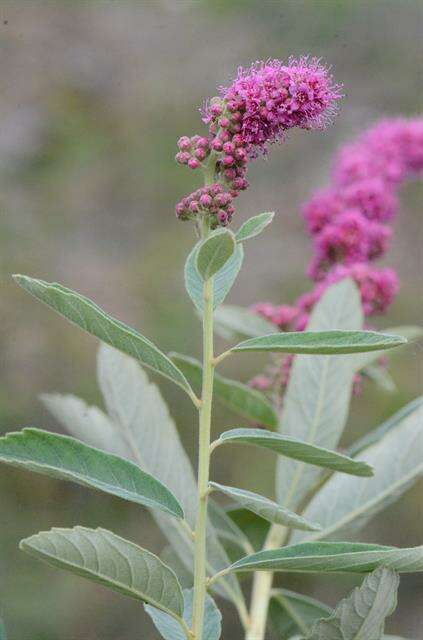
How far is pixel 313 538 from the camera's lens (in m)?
1.24

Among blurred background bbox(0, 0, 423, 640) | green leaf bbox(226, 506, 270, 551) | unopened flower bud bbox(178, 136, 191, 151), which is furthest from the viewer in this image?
blurred background bbox(0, 0, 423, 640)

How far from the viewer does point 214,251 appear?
2.71 feet

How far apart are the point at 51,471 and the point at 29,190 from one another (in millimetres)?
3931

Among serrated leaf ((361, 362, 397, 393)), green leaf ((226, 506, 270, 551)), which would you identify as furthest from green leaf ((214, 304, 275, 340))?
green leaf ((226, 506, 270, 551))

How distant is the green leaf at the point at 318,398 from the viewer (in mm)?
1299

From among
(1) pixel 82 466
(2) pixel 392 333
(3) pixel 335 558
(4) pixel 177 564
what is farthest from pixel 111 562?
(2) pixel 392 333

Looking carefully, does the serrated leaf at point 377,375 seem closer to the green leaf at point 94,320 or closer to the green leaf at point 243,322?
the green leaf at point 243,322

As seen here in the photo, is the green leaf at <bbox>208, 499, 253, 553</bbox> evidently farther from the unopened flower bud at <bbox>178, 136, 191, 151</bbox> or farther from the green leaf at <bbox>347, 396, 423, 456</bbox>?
the unopened flower bud at <bbox>178, 136, 191, 151</bbox>

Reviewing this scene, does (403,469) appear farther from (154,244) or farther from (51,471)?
(154,244)

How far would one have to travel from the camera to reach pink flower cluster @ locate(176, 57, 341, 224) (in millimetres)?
875

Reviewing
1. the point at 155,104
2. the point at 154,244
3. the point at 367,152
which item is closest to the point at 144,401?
the point at 367,152

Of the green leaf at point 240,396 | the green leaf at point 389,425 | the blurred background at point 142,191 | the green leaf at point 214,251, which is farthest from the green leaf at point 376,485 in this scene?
the blurred background at point 142,191

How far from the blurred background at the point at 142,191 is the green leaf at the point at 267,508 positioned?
9.45 ft

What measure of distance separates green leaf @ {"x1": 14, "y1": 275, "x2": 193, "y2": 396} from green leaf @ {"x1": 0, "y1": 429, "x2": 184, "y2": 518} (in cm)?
9
